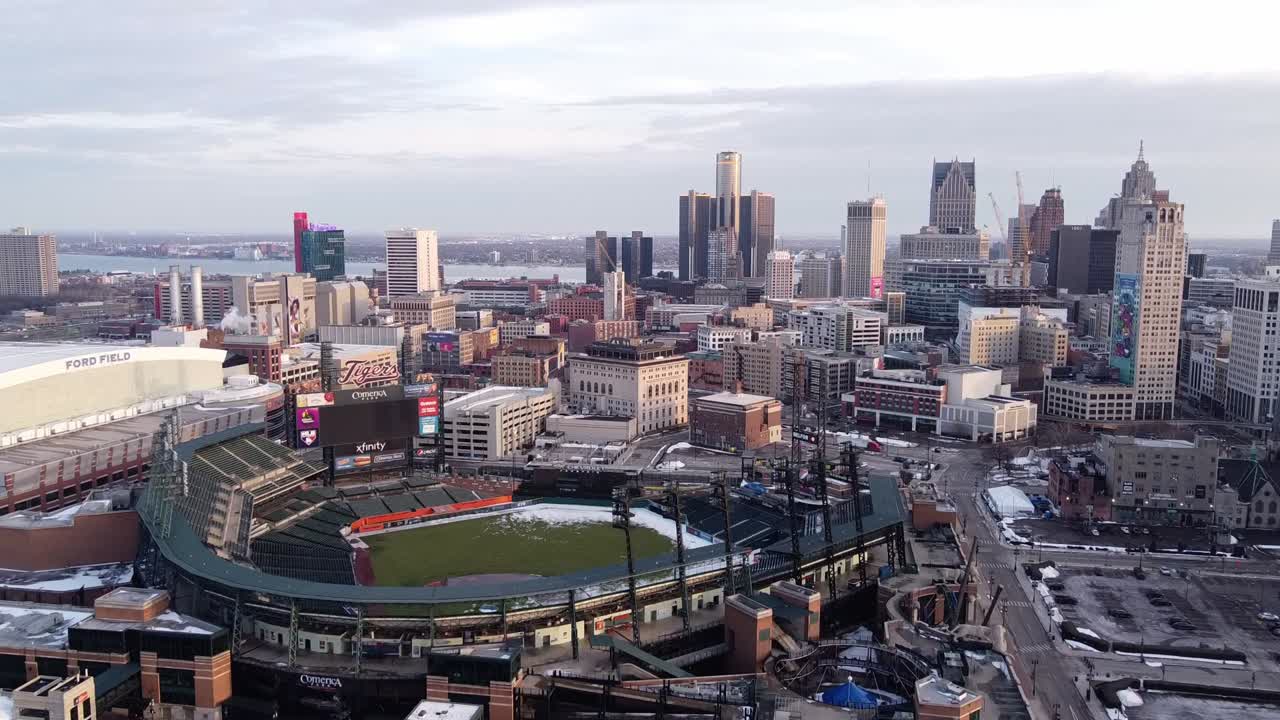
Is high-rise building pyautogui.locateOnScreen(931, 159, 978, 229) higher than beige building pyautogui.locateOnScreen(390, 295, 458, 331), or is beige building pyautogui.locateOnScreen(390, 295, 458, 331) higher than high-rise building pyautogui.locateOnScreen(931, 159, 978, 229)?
high-rise building pyautogui.locateOnScreen(931, 159, 978, 229)

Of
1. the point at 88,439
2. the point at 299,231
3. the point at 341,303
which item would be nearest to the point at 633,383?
the point at 88,439

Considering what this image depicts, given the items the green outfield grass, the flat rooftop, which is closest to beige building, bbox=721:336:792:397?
the flat rooftop

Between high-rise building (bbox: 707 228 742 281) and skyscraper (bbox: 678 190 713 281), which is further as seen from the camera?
skyscraper (bbox: 678 190 713 281)

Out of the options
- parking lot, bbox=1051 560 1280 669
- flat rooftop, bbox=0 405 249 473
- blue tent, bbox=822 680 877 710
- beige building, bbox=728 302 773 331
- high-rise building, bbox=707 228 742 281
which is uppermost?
high-rise building, bbox=707 228 742 281

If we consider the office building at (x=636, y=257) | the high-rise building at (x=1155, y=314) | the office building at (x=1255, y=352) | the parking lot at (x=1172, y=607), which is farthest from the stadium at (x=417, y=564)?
the office building at (x=636, y=257)

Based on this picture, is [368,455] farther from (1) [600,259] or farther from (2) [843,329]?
(1) [600,259]

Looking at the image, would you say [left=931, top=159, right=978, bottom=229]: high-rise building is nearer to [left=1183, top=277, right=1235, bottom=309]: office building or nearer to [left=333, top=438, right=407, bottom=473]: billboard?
[left=1183, top=277, right=1235, bottom=309]: office building

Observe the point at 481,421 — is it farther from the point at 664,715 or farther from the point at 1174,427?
the point at 1174,427
